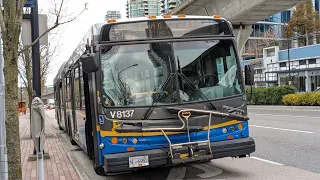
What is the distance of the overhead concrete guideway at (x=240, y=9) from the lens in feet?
70.7

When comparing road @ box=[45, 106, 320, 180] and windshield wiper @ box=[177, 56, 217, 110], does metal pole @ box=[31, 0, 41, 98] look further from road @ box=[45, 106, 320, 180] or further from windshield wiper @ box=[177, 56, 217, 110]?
windshield wiper @ box=[177, 56, 217, 110]

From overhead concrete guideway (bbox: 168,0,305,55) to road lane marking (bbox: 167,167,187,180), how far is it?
49.6 ft

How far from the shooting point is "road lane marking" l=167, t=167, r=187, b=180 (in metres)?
7.44

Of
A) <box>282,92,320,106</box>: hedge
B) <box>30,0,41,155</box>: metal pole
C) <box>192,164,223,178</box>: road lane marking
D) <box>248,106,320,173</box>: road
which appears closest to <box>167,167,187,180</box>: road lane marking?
<box>192,164,223,178</box>: road lane marking

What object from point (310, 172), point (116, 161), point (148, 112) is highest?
point (148, 112)

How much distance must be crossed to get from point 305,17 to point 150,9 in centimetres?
4512

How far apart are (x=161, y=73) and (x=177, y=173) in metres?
2.34

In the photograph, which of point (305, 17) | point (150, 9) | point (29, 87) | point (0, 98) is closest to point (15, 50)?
point (0, 98)

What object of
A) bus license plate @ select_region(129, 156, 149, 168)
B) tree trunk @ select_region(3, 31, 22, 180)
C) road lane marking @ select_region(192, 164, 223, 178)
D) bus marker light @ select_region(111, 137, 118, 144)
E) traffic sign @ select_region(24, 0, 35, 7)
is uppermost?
traffic sign @ select_region(24, 0, 35, 7)

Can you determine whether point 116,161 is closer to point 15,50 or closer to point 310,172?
point 15,50

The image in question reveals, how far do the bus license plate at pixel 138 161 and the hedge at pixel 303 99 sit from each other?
24092 millimetres

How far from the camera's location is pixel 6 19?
5.29 meters

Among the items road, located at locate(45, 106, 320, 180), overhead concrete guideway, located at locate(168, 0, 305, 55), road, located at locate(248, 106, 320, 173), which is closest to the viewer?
road, located at locate(45, 106, 320, 180)

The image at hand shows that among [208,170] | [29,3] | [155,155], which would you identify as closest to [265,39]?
[29,3]
